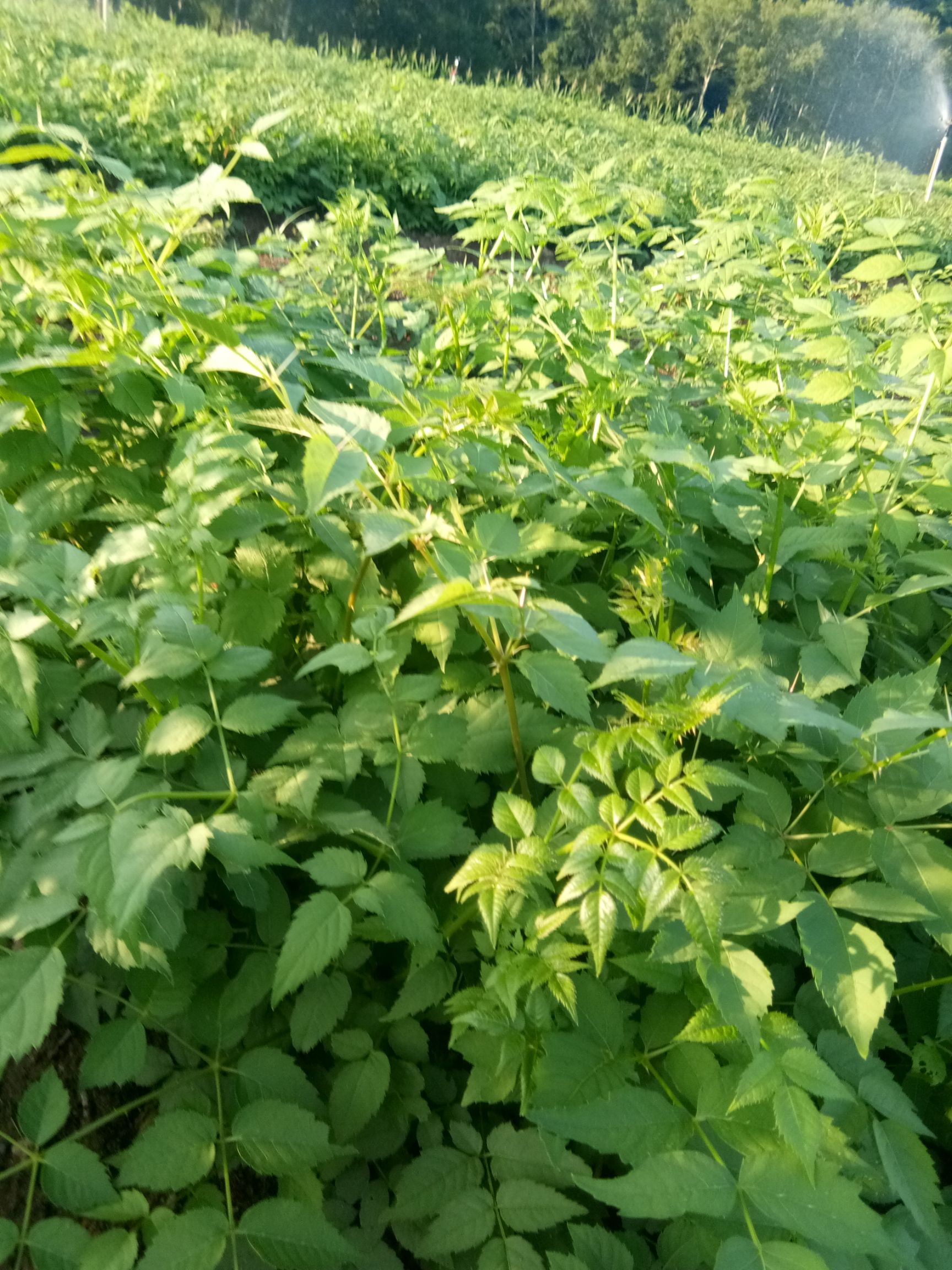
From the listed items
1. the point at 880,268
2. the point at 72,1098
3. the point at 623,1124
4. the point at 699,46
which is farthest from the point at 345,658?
the point at 699,46

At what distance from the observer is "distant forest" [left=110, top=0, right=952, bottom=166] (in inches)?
394

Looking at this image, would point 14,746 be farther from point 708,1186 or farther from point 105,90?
point 105,90

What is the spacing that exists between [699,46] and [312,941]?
1506 centimetres

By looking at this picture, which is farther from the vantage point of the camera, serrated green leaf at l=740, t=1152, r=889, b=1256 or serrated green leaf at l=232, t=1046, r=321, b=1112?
serrated green leaf at l=232, t=1046, r=321, b=1112

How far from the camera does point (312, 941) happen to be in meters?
0.72

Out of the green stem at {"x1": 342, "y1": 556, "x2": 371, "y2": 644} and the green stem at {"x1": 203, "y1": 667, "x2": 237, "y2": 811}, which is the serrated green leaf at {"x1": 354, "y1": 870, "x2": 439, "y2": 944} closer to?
the green stem at {"x1": 203, "y1": 667, "x2": 237, "y2": 811}

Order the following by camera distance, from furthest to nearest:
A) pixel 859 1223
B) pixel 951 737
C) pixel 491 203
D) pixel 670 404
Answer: pixel 491 203 < pixel 670 404 < pixel 951 737 < pixel 859 1223

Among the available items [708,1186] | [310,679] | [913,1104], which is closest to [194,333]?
[310,679]

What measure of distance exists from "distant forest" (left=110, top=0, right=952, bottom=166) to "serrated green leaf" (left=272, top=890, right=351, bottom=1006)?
463 inches

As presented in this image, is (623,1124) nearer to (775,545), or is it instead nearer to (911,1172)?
(911,1172)

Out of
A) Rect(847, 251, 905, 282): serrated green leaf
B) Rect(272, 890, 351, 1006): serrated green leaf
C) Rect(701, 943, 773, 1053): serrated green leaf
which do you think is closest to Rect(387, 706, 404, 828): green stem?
Rect(272, 890, 351, 1006): serrated green leaf

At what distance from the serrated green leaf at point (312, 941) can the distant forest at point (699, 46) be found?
38.6 feet

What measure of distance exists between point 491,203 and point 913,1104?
1.74 meters

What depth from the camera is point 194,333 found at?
1062 mm
